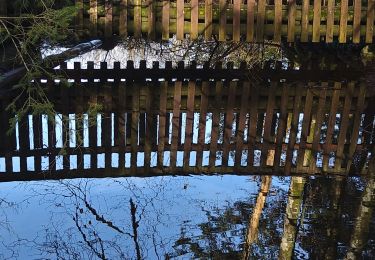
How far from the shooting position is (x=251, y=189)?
5.51 meters

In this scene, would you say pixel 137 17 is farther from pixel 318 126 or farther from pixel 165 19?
pixel 318 126

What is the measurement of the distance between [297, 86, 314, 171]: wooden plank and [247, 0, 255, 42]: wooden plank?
4.49 feet

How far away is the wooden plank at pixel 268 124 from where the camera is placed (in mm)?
6012

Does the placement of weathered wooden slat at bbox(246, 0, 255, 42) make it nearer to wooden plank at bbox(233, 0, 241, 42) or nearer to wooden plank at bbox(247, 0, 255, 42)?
wooden plank at bbox(247, 0, 255, 42)

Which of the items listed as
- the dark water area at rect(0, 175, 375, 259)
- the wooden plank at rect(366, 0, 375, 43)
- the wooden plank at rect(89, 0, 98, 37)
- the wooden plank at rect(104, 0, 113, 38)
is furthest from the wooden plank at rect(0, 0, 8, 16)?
the wooden plank at rect(366, 0, 375, 43)

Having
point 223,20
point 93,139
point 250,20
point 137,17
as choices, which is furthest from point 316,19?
point 93,139

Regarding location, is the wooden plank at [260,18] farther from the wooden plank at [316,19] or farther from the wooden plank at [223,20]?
the wooden plank at [316,19]

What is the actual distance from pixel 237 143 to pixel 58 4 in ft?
12.2

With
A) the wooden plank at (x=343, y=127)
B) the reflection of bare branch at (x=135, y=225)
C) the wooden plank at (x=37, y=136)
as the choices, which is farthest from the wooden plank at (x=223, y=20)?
the reflection of bare branch at (x=135, y=225)

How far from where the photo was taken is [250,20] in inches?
323

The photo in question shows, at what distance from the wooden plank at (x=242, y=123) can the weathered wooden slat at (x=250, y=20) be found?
97 cm

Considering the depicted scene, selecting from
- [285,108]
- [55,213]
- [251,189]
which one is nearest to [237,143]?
[251,189]

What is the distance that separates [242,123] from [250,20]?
2.44 metres

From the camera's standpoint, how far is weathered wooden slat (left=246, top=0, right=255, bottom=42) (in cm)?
809
